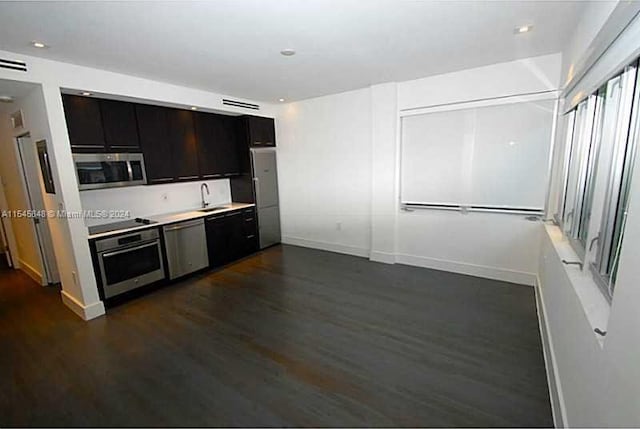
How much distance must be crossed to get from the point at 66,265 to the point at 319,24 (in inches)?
146

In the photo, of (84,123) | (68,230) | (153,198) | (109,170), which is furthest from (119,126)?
(68,230)

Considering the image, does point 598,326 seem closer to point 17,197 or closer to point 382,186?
point 382,186

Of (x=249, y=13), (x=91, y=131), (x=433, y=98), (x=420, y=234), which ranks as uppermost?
(x=249, y=13)

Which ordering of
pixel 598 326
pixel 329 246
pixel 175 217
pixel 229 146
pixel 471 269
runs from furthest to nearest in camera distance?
pixel 329 246
pixel 229 146
pixel 175 217
pixel 471 269
pixel 598 326

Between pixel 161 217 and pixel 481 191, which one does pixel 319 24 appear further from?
pixel 161 217

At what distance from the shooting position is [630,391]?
1.02m

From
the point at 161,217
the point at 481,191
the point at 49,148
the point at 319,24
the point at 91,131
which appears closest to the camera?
the point at 319,24

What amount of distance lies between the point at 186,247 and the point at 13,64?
2538mm

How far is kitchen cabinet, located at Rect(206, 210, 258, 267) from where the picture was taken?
4597 mm

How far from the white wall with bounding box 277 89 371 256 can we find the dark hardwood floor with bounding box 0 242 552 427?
1484 mm

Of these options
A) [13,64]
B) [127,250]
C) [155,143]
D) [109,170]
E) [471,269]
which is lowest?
[471,269]

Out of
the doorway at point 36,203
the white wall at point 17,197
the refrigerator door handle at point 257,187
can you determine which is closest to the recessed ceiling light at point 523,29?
the refrigerator door handle at point 257,187

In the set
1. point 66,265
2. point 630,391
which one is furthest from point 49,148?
point 630,391

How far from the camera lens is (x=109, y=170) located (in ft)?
11.7
